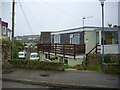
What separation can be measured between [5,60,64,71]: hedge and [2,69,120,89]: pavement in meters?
0.67

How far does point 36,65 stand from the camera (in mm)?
13820

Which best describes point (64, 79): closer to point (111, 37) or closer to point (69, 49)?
point (69, 49)

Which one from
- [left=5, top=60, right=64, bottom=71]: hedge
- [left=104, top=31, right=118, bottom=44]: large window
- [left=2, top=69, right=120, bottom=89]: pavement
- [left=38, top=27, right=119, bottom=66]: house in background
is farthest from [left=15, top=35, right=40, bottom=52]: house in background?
[left=2, top=69, right=120, bottom=89]: pavement

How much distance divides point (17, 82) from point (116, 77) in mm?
5104

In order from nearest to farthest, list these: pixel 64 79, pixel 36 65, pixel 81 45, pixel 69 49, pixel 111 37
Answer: pixel 64 79 < pixel 36 65 < pixel 69 49 < pixel 111 37 < pixel 81 45

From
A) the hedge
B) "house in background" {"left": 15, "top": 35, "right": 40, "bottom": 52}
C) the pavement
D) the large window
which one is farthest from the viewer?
"house in background" {"left": 15, "top": 35, "right": 40, "bottom": 52}

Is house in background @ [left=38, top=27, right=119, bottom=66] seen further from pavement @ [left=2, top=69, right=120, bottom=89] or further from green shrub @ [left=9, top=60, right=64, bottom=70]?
pavement @ [left=2, top=69, right=120, bottom=89]

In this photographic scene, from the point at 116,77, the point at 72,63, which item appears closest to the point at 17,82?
the point at 116,77

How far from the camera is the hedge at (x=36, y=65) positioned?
13344 mm

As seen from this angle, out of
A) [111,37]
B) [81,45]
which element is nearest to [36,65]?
[81,45]

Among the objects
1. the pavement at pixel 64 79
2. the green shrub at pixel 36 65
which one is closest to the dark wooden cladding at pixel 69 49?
the green shrub at pixel 36 65

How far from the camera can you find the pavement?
9.81 m

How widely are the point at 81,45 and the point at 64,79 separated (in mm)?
12318

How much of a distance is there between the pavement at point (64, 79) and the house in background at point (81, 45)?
8359 mm
